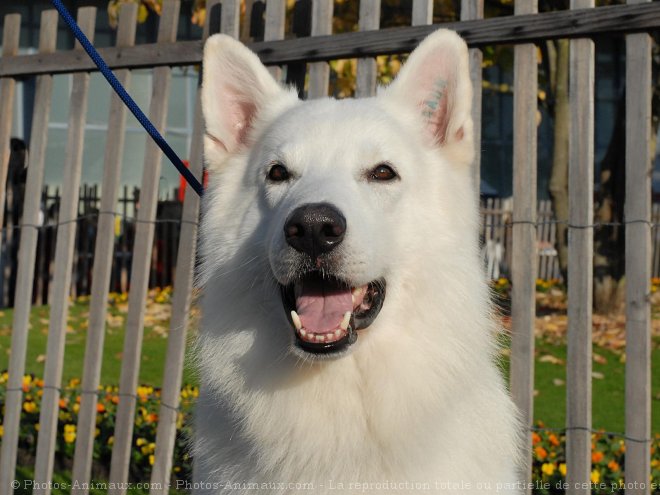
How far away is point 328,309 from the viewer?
2.67 metres

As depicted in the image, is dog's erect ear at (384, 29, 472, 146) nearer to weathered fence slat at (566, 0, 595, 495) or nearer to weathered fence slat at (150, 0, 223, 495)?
weathered fence slat at (566, 0, 595, 495)

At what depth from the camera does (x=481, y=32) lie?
148 inches

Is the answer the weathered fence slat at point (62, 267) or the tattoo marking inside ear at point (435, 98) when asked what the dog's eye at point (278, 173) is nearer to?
the tattoo marking inside ear at point (435, 98)

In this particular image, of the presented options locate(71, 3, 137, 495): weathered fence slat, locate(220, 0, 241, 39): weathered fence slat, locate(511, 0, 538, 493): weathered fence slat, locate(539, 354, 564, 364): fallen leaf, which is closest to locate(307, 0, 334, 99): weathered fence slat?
locate(220, 0, 241, 39): weathered fence slat

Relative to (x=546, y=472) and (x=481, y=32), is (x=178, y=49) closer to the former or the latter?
(x=481, y=32)

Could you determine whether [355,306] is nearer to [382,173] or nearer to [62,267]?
[382,173]

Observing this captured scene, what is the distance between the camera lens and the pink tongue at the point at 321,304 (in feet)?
8.68

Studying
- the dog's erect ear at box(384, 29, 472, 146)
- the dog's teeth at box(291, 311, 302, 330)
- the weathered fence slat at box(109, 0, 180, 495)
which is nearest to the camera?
the dog's teeth at box(291, 311, 302, 330)

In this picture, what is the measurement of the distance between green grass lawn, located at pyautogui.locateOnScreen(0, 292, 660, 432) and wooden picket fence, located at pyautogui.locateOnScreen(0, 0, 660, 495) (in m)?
1.72

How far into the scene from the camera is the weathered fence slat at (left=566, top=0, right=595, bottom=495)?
358cm

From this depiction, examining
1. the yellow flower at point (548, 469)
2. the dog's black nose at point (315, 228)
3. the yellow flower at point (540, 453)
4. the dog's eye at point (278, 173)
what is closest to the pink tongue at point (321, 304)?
the dog's black nose at point (315, 228)

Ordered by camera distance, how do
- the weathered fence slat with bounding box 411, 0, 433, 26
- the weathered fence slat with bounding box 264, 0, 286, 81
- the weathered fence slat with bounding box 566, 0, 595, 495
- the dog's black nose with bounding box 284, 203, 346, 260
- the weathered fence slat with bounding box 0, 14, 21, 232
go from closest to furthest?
the dog's black nose with bounding box 284, 203, 346, 260
the weathered fence slat with bounding box 566, 0, 595, 495
the weathered fence slat with bounding box 411, 0, 433, 26
the weathered fence slat with bounding box 264, 0, 286, 81
the weathered fence slat with bounding box 0, 14, 21, 232

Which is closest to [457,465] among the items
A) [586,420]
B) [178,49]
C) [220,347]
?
[220,347]

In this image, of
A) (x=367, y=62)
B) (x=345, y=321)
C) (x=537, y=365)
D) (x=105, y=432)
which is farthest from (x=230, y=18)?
(x=537, y=365)
